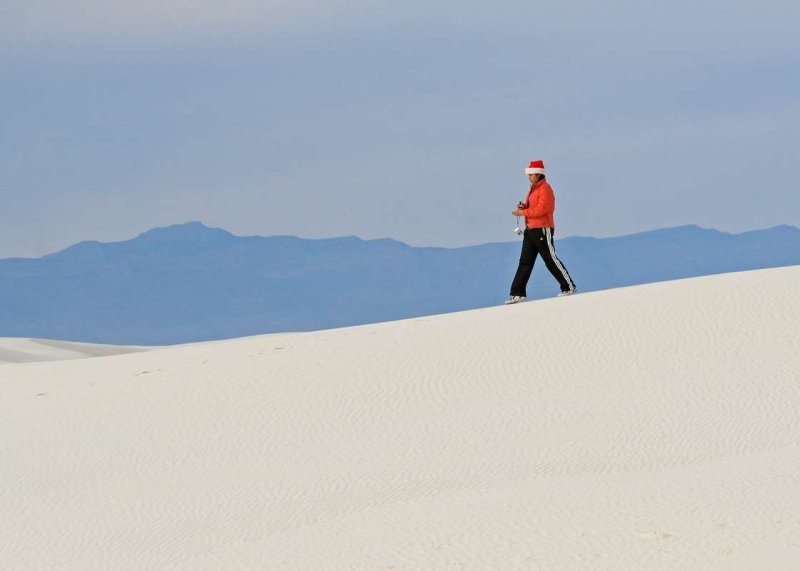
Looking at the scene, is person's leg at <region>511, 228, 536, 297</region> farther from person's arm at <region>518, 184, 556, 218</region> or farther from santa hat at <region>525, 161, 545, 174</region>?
santa hat at <region>525, 161, 545, 174</region>

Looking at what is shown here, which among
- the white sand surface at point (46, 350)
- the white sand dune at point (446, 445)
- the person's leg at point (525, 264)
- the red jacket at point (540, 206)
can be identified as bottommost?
the white sand dune at point (446, 445)

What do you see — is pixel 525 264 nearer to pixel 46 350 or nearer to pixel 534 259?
pixel 534 259

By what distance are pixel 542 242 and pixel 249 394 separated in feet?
13.2

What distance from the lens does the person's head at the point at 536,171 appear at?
1362 cm

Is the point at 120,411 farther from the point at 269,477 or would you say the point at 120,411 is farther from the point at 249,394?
the point at 269,477

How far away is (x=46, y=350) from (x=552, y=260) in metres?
15.7

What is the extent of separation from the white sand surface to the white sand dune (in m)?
10.7

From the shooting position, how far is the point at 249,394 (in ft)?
37.9

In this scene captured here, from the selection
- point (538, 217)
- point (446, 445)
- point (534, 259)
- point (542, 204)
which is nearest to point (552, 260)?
point (534, 259)

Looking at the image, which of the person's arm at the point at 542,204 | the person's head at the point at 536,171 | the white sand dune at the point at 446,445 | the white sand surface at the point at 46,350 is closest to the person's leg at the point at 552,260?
the person's arm at the point at 542,204

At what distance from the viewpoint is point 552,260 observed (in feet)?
45.9

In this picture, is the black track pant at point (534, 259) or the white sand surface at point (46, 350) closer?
the black track pant at point (534, 259)

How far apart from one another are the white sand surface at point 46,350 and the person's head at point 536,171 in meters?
13.6

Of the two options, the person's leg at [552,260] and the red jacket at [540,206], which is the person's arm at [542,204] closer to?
the red jacket at [540,206]
